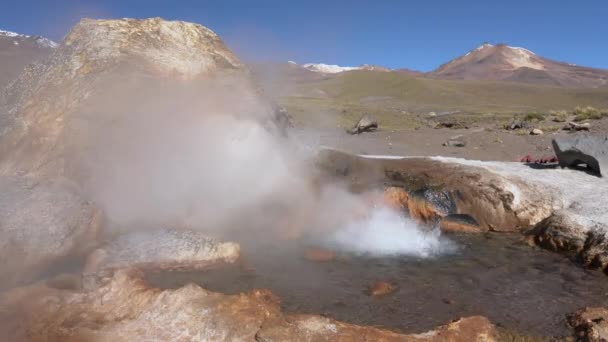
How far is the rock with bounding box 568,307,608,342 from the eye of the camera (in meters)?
3.68

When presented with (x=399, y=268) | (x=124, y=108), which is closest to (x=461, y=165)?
(x=399, y=268)

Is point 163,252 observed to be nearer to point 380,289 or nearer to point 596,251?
point 380,289

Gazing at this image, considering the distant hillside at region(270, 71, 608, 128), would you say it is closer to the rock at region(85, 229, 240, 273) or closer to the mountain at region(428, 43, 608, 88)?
the mountain at region(428, 43, 608, 88)

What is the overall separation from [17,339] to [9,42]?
48639 mm

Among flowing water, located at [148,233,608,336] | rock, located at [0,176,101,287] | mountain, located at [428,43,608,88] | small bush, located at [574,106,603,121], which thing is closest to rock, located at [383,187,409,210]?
flowing water, located at [148,233,608,336]

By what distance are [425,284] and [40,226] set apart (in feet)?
14.2

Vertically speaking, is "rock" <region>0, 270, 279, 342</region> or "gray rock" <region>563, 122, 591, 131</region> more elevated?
"gray rock" <region>563, 122, 591, 131</region>

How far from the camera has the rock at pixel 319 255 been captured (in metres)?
5.83

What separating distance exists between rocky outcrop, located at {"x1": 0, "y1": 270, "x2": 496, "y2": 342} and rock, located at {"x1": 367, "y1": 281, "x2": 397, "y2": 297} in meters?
0.98

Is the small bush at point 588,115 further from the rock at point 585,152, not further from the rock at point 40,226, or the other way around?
the rock at point 40,226

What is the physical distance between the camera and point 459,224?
7121mm

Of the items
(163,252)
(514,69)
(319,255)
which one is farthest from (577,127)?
(514,69)

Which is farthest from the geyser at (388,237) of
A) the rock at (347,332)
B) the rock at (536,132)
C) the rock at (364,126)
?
the rock at (364,126)

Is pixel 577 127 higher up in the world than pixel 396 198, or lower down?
higher up
